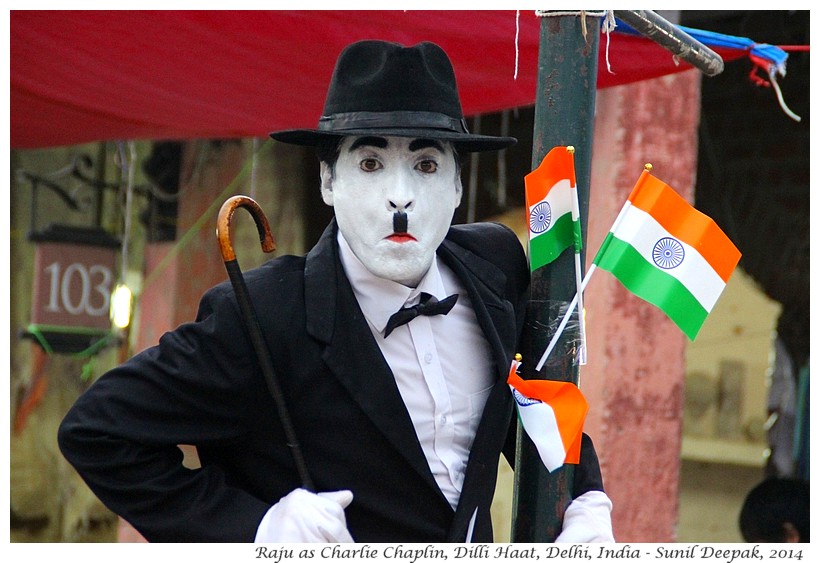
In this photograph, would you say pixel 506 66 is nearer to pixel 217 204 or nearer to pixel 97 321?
pixel 217 204

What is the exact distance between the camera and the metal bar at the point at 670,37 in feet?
8.49

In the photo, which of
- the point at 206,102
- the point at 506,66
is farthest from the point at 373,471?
the point at 206,102

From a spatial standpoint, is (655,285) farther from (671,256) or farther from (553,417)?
(553,417)

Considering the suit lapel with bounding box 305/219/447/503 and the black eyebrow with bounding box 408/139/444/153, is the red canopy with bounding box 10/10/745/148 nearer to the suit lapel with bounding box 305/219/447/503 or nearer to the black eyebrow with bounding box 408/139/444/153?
the black eyebrow with bounding box 408/139/444/153

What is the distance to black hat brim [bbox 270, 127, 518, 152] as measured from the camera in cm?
237

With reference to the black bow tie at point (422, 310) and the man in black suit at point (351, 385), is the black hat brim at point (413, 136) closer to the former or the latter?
the man in black suit at point (351, 385)

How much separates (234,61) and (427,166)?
170 centimetres

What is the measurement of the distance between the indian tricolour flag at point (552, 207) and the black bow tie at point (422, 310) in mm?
237

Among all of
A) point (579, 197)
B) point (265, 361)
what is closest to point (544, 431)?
point (579, 197)

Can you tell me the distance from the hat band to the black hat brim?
0.01 m

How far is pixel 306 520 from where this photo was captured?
2309mm

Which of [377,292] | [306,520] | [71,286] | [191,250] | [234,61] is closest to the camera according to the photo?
[306,520]

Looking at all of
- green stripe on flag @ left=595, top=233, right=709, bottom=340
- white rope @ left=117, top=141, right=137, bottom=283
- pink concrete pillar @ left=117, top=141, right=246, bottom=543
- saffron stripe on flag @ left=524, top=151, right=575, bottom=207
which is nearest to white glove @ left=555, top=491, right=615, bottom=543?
green stripe on flag @ left=595, top=233, right=709, bottom=340

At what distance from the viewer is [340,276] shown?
2529 mm
